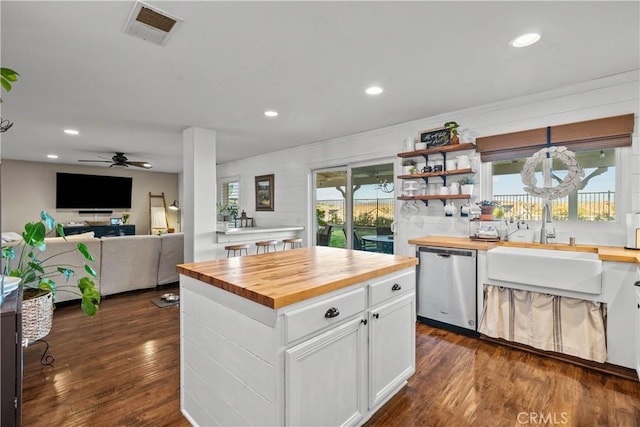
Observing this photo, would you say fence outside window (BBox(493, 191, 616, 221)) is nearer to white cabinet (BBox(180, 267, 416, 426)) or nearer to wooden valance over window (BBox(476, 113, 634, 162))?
wooden valance over window (BBox(476, 113, 634, 162))

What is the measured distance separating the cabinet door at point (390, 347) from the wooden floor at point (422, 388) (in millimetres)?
161

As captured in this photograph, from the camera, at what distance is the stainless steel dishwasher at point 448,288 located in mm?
2988

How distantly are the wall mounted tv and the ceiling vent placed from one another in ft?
24.8

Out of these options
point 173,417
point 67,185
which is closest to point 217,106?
point 173,417

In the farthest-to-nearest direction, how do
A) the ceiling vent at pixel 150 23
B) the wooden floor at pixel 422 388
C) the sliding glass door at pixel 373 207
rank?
the sliding glass door at pixel 373 207, the wooden floor at pixel 422 388, the ceiling vent at pixel 150 23

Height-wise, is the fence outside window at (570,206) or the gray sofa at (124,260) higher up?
the fence outside window at (570,206)

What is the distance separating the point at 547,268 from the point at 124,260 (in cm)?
505

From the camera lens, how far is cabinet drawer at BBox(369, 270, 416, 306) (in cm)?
182

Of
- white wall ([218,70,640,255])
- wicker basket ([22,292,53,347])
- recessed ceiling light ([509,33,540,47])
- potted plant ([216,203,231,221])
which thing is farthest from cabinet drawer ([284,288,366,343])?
potted plant ([216,203,231,221])

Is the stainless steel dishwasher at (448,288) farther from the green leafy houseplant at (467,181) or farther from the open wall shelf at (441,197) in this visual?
the green leafy houseplant at (467,181)

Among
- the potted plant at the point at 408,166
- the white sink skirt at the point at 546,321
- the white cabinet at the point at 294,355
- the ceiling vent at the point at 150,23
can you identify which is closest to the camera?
the white cabinet at the point at 294,355

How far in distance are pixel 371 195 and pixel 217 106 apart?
2433 mm

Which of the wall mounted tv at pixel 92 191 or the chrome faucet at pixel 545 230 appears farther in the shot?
the wall mounted tv at pixel 92 191

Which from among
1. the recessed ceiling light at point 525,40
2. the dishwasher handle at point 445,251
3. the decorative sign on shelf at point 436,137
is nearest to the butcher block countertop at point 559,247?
the dishwasher handle at point 445,251
